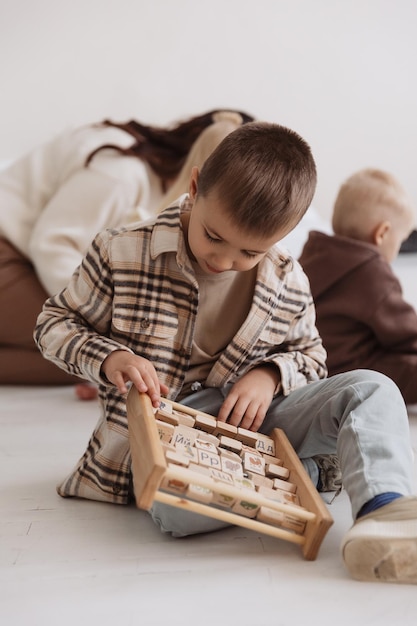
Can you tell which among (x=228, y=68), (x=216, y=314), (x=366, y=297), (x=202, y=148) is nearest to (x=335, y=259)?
(x=366, y=297)

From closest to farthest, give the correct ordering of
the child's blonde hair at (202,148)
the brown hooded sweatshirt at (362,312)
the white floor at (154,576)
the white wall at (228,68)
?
the white floor at (154,576) < the brown hooded sweatshirt at (362,312) < the child's blonde hair at (202,148) < the white wall at (228,68)

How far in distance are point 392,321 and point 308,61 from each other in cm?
135

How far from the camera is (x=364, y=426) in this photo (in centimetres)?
94

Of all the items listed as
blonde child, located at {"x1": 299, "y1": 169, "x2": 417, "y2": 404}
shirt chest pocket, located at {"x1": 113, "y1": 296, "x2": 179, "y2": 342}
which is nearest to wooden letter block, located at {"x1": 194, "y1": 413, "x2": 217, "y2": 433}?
shirt chest pocket, located at {"x1": 113, "y1": 296, "x2": 179, "y2": 342}

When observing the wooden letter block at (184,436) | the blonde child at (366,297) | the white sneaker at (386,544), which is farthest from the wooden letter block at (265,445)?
the blonde child at (366,297)

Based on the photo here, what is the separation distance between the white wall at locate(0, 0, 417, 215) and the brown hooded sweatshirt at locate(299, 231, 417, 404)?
1120 mm

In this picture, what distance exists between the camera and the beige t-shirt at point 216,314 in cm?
108

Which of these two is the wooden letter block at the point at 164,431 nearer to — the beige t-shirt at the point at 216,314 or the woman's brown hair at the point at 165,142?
the beige t-shirt at the point at 216,314

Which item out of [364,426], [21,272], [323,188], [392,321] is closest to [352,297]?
[392,321]

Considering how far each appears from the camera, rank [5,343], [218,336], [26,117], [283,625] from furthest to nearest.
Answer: [26,117], [5,343], [218,336], [283,625]

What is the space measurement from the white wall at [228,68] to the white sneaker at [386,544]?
6.00 feet

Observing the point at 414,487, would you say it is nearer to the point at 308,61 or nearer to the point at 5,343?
the point at 5,343

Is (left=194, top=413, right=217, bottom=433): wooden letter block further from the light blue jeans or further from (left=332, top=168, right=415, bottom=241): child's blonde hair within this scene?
(left=332, top=168, right=415, bottom=241): child's blonde hair

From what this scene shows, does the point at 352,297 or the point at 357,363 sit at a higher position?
the point at 352,297
